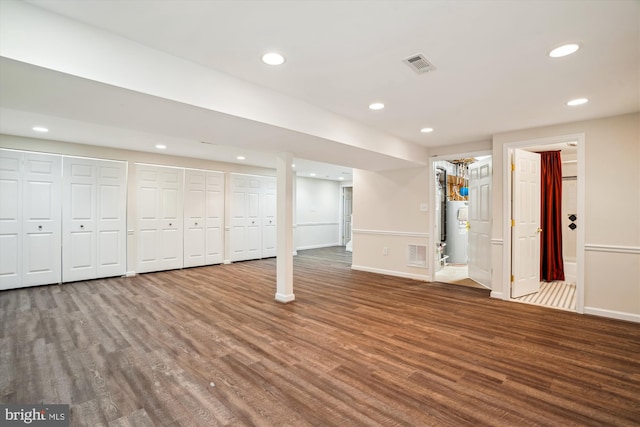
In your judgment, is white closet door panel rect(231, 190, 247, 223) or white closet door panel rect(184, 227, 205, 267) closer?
white closet door panel rect(184, 227, 205, 267)

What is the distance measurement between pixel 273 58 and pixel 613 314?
4909 mm

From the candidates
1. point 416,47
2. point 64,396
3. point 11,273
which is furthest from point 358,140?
point 11,273

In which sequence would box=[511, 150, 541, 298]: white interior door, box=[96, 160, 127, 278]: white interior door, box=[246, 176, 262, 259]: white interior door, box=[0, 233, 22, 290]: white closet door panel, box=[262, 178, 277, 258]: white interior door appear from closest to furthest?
box=[511, 150, 541, 298]: white interior door → box=[0, 233, 22, 290]: white closet door panel → box=[96, 160, 127, 278]: white interior door → box=[246, 176, 262, 259]: white interior door → box=[262, 178, 277, 258]: white interior door

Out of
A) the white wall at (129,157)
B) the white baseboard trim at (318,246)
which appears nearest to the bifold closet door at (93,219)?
the white wall at (129,157)

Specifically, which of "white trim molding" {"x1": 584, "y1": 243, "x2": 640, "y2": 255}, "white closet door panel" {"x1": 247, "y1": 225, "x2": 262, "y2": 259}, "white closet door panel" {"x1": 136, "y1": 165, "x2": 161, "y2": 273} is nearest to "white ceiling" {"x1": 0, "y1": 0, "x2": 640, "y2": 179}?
"white trim molding" {"x1": 584, "y1": 243, "x2": 640, "y2": 255}

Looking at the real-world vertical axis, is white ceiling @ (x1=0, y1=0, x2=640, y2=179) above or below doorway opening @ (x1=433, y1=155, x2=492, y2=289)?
above

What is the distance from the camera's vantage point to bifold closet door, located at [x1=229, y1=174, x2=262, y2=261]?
7.53 m

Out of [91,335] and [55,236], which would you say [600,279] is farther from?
[55,236]

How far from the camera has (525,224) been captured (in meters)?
4.55

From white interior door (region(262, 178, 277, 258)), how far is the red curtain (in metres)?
6.24

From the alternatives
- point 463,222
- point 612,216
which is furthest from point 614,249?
point 463,222

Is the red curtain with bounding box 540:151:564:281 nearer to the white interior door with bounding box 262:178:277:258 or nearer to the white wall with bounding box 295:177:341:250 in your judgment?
the white interior door with bounding box 262:178:277:258

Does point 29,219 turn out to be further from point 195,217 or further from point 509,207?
point 509,207

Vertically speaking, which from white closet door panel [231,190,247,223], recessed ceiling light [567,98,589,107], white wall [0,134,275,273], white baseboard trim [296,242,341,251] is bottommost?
white baseboard trim [296,242,341,251]
